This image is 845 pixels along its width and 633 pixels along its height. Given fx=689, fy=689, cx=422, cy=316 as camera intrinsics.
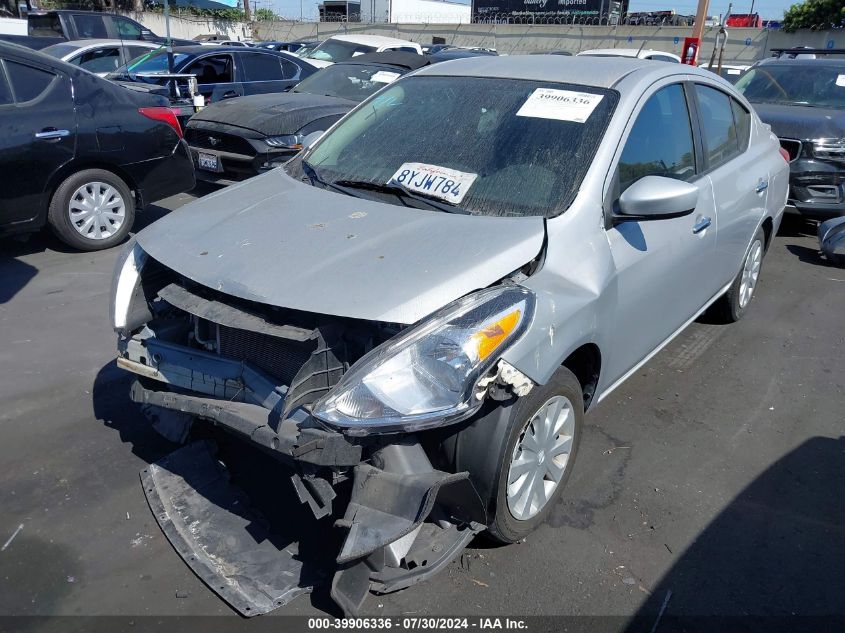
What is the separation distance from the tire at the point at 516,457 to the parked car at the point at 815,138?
537cm

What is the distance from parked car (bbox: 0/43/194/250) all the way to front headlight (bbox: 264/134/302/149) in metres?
0.84

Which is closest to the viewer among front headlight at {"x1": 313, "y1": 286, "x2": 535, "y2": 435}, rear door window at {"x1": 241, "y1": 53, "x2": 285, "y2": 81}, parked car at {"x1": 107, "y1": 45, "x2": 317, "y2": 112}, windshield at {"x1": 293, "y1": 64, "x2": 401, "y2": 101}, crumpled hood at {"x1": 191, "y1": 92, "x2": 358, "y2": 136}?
front headlight at {"x1": 313, "y1": 286, "x2": 535, "y2": 435}

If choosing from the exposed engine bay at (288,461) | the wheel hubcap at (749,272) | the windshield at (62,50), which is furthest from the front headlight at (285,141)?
the windshield at (62,50)

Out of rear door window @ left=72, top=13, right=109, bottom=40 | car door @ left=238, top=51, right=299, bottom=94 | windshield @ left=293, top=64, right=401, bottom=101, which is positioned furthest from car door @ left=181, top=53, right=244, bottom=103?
rear door window @ left=72, top=13, right=109, bottom=40

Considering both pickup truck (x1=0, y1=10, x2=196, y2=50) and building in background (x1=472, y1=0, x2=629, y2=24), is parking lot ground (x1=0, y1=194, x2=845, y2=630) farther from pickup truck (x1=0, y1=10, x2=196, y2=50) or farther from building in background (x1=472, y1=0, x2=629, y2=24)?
building in background (x1=472, y1=0, x2=629, y2=24)

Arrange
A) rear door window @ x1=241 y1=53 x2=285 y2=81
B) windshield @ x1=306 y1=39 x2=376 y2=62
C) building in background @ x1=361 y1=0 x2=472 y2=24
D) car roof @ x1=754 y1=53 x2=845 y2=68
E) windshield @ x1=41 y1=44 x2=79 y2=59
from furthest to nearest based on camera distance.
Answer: building in background @ x1=361 y1=0 x2=472 y2=24
windshield @ x1=306 y1=39 x2=376 y2=62
windshield @ x1=41 y1=44 x2=79 y2=59
rear door window @ x1=241 y1=53 x2=285 y2=81
car roof @ x1=754 y1=53 x2=845 y2=68

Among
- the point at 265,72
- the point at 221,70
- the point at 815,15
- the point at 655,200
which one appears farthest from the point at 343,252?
the point at 815,15

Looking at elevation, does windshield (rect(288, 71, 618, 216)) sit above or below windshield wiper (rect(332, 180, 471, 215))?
above

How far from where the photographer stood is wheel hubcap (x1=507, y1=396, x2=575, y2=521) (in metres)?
2.59

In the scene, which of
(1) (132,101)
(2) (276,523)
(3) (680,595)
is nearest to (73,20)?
(1) (132,101)

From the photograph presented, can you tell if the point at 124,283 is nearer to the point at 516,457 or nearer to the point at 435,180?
the point at 435,180

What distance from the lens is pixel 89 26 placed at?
14602 mm

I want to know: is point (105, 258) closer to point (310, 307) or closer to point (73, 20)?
point (310, 307)

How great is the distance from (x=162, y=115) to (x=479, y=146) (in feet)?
14.6
